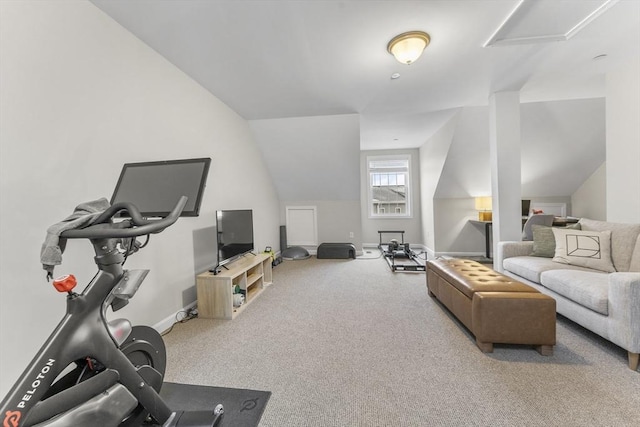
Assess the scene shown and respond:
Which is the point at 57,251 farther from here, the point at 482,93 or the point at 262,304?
the point at 482,93

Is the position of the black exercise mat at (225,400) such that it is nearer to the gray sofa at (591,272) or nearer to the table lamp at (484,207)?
the gray sofa at (591,272)

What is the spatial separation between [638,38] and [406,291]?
3.33 m

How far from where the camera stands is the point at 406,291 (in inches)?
128

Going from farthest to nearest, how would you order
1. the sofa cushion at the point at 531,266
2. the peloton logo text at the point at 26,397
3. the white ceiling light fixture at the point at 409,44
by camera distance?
the sofa cushion at the point at 531,266, the white ceiling light fixture at the point at 409,44, the peloton logo text at the point at 26,397

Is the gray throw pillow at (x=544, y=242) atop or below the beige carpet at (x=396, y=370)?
atop

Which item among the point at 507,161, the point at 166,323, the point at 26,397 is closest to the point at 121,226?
the point at 26,397

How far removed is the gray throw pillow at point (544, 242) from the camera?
2.81 meters

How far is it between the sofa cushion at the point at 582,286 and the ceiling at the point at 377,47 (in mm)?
2083

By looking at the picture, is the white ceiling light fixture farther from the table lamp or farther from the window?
the window

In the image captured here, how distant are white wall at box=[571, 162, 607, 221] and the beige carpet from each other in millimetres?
3974

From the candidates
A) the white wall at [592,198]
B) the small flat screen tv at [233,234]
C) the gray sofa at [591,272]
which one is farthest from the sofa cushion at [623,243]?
the small flat screen tv at [233,234]

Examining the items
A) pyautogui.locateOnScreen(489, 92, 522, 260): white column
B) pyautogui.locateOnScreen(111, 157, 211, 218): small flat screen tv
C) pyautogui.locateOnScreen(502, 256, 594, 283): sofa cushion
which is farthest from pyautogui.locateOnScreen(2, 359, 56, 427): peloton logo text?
pyautogui.locateOnScreen(489, 92, 522, 260): white column

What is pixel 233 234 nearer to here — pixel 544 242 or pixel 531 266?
pixel 531 266

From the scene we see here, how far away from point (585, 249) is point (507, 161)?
1420 millimetres
